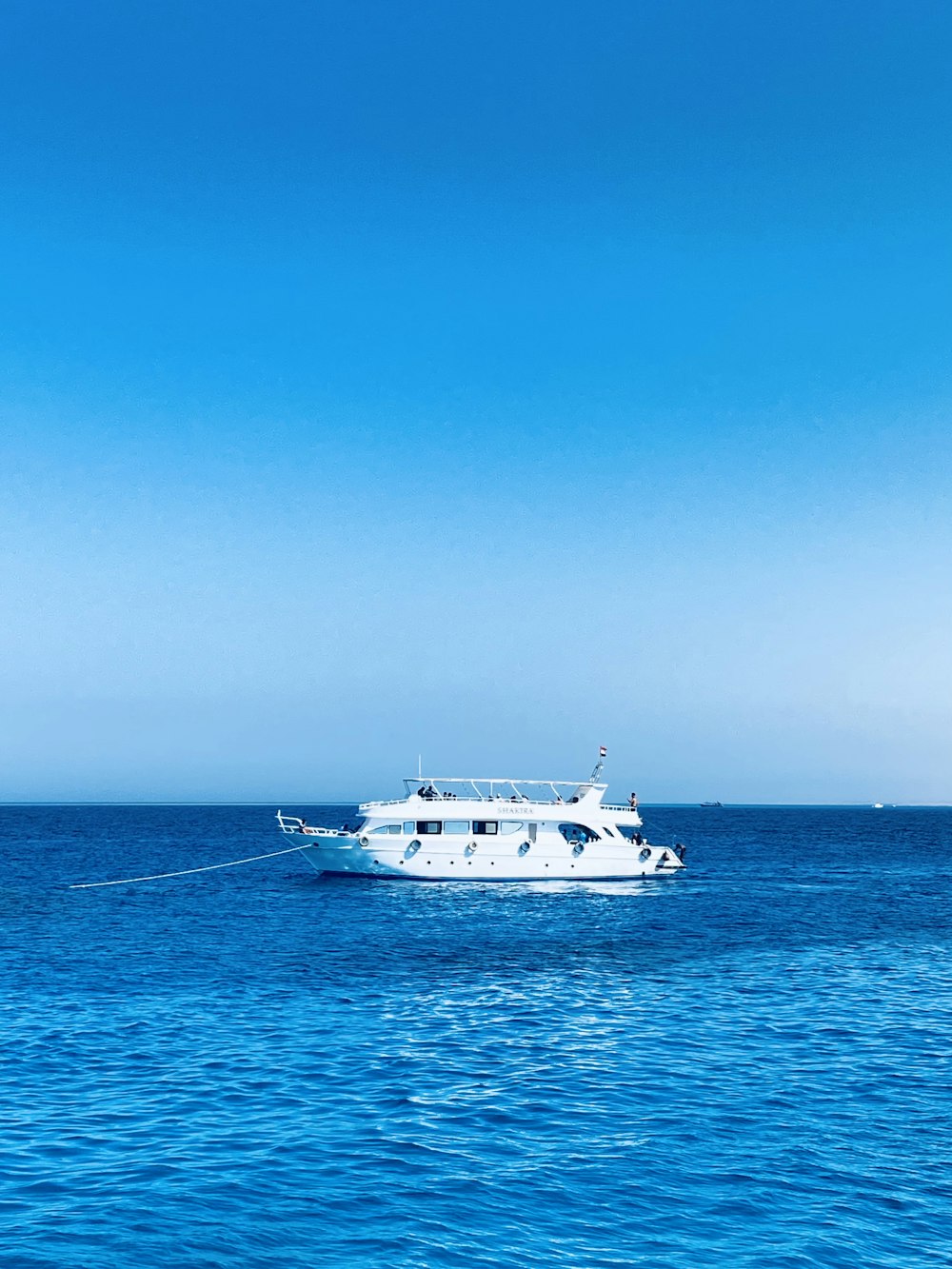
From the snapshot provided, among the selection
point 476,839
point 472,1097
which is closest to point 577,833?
point 476,839

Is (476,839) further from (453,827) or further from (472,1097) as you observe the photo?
(472,1097)

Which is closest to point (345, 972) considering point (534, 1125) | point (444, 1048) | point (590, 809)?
point (444, 1048)

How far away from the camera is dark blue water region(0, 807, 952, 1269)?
17.7 m

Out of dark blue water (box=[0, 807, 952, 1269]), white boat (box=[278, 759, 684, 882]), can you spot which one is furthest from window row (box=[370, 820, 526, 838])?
dark blue water (box=[0, 807, 952, 1269])

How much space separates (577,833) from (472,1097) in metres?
52.2

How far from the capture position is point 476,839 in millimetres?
74125

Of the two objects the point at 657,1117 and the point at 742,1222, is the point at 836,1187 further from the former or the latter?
the point at 657,1117

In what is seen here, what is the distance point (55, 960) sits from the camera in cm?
4322

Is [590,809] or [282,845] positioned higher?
[590,809]

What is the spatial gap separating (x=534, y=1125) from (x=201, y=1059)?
959cm

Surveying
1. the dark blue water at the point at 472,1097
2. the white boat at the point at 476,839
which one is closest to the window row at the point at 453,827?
the white boat at the point at 476,839

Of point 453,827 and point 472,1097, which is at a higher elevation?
point 453,827

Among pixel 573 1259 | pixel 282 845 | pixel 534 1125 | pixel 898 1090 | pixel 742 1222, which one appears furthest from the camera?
pixel 282 845

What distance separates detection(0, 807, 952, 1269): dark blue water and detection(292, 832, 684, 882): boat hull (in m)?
19.3
